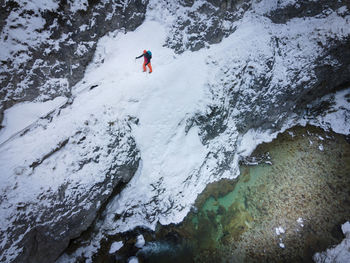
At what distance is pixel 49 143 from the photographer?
8.16 metres

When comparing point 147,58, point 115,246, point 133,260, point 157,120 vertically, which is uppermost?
point 147,58

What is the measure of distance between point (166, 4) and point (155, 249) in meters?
15.0

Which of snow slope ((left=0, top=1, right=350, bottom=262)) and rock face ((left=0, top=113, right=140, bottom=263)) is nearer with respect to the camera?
rock face ((left=0, top=113, right=140, bottom=263))

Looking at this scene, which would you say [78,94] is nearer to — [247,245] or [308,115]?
[247,245]

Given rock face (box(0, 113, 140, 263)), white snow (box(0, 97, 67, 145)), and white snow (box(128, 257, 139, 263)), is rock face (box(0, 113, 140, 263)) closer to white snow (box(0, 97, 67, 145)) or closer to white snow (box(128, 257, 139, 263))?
white snow (box(0, 97, 67, 145))

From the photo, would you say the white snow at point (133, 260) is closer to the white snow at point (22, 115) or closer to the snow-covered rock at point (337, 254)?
the white snow at point (22, 115)

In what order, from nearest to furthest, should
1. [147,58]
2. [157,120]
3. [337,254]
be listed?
[337,254]
[147,58]
[157,120]

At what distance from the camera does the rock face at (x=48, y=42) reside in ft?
27.2

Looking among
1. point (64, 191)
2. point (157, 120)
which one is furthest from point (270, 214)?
point (64, 191)

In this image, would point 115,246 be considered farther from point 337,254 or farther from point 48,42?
point 337,254

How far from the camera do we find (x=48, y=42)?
30.0ft

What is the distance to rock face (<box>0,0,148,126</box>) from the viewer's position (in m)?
8.30

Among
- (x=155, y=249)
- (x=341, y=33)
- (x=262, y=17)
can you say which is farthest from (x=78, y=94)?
(x=341, y=33)

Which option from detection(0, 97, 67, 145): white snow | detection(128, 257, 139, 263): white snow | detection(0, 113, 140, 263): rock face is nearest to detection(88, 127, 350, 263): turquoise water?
detection(128, 257, 139, 263): white snow
